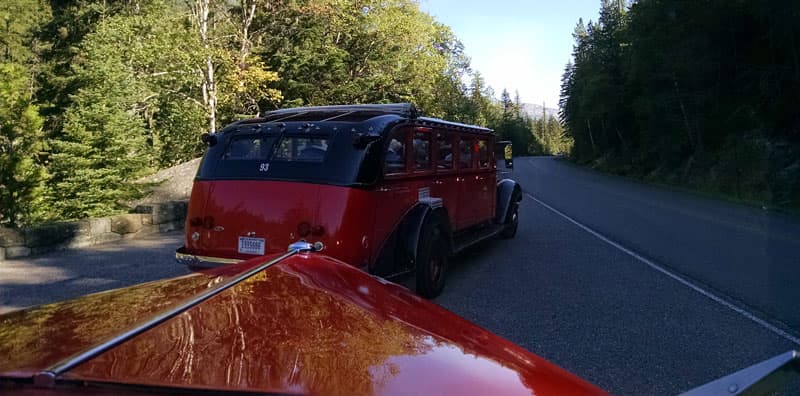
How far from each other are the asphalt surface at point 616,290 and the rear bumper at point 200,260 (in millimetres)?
1459

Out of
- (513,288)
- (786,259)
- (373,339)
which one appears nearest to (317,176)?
(513,288)

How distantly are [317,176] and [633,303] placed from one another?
3.68 metres

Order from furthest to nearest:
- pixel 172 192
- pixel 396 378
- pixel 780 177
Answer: pixel 780 177
pixel 172 192
pixel 396 378

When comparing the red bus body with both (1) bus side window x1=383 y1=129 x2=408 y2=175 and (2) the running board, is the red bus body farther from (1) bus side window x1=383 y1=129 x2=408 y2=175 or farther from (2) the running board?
(2) the running board

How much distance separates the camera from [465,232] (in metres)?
8.97

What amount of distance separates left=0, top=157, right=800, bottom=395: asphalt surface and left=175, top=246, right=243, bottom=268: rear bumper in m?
1.46

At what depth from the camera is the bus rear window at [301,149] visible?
6133 millimetres

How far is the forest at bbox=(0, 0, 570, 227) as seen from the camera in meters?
13.3

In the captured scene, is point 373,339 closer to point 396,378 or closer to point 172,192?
point 396,378

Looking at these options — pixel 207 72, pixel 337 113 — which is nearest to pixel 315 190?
pixel 337 113

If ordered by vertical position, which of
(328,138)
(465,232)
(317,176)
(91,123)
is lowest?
(465,232)

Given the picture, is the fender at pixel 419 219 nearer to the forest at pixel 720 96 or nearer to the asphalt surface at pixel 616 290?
the asphalt surface at pixel 616 290

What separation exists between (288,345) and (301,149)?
4.61m

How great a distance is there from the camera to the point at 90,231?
A: 10.3 metres
